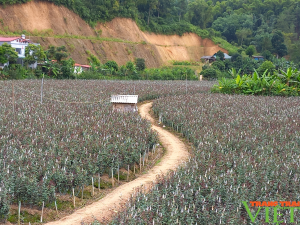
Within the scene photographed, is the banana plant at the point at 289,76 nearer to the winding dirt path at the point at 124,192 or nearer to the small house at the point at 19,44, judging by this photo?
the winding dirt path at the point at 124,192

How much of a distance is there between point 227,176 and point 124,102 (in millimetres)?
9458

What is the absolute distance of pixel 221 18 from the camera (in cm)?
9369

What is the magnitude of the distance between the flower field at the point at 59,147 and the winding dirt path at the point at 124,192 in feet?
1.97

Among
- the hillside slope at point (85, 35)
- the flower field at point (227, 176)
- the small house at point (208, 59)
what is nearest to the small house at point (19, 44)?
the hillside slope at point (85, 35)

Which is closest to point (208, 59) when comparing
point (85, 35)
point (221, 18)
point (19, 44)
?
point (85, 35)

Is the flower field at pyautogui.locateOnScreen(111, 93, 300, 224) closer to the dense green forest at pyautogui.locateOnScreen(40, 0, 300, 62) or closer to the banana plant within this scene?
the banana plant

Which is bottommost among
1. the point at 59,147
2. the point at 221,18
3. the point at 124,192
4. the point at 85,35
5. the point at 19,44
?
the point at 124,192

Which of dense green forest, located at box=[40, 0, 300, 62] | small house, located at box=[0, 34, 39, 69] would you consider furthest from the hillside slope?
small house, located at box=[0, 34, 39, 69]

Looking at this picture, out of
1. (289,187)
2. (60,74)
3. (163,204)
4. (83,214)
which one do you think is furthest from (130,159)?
(60,74)

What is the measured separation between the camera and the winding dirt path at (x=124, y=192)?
6.87 meters

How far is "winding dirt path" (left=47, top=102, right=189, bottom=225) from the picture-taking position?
6871mm

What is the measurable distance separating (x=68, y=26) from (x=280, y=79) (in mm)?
34438

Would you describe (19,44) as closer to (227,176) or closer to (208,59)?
(227,176)

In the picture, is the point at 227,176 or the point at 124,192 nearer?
the point at 227,176
